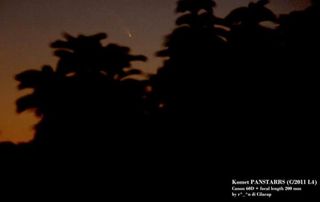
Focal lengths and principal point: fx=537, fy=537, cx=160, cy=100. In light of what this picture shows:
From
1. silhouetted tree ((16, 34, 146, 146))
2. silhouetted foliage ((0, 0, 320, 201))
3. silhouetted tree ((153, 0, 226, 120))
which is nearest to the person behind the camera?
silhouetted foliage ((0, 0, 320, 201))

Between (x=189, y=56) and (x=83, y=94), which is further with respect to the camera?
(x=189, y=56)

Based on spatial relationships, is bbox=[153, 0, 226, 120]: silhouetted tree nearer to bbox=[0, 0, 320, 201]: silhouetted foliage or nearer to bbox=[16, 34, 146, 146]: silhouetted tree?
bbox=[0, 0, 320, 201]: silhouetted foliage

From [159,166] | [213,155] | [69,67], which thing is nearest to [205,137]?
[213,155]

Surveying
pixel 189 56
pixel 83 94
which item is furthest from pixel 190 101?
pixel 83 94

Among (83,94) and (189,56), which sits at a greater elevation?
(189,56)

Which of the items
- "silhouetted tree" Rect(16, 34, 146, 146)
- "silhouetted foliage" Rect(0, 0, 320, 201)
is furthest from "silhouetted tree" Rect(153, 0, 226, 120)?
"silhouetted tree" Rect(16, 34, 146, 146)

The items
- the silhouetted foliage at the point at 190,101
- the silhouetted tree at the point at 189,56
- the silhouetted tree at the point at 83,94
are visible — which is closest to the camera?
the silhouetted foliage at the point at 190,101

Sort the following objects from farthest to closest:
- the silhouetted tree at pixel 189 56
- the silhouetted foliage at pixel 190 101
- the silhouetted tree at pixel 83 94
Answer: the silhouetted tree at pixel 189 56 → the silhouetted tree at pixel 83 94 → the silhouetted foliage at pixel 190 101

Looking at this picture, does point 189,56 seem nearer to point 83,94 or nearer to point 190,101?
point 190,101

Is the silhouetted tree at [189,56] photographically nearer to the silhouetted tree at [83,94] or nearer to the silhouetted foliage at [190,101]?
the silhouetted foliage at [190,101]

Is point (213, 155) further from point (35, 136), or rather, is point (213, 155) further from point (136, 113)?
point (35, 136)

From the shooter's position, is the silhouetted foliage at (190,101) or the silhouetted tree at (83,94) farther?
the silhouetted tree at (83,94)

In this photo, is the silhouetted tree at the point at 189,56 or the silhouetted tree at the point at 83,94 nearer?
the silhouetted tree at the point at 83,94

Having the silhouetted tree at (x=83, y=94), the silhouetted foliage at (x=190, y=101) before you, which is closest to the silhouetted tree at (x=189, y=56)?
the silhouetted foliage at (x=190, y=101)
